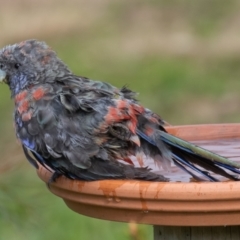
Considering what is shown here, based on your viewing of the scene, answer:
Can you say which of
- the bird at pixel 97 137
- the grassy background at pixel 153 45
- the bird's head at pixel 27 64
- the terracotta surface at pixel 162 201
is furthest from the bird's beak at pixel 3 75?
the grassy background at pixel 153 45

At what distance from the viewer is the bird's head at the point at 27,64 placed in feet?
13.9

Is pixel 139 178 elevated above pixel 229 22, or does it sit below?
below

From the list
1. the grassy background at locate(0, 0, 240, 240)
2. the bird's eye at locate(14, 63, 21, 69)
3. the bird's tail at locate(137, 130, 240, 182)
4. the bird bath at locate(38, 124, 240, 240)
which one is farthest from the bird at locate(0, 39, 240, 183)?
the grassy background at locate(0, 0, 240, 240)

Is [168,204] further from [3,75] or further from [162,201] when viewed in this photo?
[3,75]

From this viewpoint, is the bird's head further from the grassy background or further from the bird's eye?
the grassy background

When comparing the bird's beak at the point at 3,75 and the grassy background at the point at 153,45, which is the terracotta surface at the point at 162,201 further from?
the grassy background at the point at 153,45

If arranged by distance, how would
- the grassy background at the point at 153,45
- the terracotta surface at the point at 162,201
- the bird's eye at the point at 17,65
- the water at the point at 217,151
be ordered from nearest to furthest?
the terracotta surface at the point at 162,201 < the water at the point at 217,151 < the bird's eye at the point at 17,65 < the grassy background at the point at 153,45

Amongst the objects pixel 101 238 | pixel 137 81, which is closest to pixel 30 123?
pixel 101 238

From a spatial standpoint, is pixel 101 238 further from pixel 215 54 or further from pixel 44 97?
pixel 215 54

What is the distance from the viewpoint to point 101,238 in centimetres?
562

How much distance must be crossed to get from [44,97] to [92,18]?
10358 mm

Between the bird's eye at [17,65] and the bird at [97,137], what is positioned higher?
the bird's eye at [17,65]

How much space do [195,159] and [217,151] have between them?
1.84 ft

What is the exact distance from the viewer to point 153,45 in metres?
13.0
